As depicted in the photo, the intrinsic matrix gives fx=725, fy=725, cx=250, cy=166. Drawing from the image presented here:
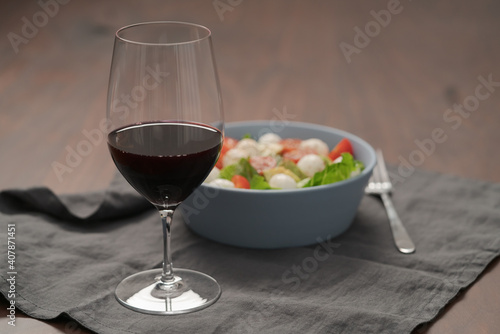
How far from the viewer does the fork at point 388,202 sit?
4.01ft

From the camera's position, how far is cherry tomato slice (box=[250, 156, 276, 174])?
1.28 metres

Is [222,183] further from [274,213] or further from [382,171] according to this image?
[382,171]

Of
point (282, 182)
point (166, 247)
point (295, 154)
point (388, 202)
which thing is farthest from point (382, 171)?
point (166, 247)

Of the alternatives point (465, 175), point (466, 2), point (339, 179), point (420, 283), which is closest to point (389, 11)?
point (466, 2)

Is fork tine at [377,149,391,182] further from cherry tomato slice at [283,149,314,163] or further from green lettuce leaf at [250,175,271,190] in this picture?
green lettuce leaf at [250,175,271,190]

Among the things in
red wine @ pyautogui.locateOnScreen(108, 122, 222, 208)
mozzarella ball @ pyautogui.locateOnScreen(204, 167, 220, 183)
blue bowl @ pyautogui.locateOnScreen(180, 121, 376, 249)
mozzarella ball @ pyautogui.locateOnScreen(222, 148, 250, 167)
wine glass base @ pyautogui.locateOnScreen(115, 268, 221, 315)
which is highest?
red wine @ pyautogui.locateOnScreen(108, 122, 222, 208)

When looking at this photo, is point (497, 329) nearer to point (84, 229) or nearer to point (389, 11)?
point (84, 229)

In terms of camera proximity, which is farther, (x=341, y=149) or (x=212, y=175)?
(x=341, y=149)

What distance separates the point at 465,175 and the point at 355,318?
65 cm

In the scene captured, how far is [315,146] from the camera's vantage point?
137cm

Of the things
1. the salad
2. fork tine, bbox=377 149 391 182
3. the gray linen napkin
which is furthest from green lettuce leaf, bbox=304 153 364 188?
fork tine, bbox=377 149 391 182

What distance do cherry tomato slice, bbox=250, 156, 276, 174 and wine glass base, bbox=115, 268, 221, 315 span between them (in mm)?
248

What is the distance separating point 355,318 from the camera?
975 millimetres

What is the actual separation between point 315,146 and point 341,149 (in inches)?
2.0
